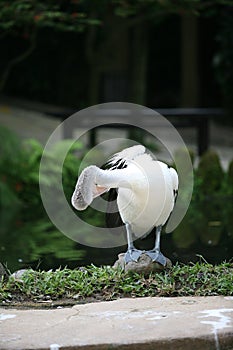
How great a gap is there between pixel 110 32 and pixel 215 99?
9.73ft

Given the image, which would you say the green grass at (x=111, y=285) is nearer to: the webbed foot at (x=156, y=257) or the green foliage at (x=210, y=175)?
the webbed foot at (x=156, y=257)

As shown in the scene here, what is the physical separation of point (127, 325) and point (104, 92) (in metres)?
13.5

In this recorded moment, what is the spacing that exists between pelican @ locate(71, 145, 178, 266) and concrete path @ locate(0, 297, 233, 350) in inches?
21.6

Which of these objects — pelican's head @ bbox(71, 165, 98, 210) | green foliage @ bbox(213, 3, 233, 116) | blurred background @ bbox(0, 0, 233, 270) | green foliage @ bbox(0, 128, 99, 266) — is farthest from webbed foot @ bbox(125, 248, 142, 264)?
green foliage @ bbox(213, 3, 233, 116)

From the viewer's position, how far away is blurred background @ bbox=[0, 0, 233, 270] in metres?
6.98

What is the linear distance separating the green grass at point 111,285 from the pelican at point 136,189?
14 cm

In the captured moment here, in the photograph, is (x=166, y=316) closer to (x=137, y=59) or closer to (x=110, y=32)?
(x=137, y=59)

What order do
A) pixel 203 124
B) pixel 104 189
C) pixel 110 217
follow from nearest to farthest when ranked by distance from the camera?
pixel 104 189 < pixel 110 217 < pixel 203 124

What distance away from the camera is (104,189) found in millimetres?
4398

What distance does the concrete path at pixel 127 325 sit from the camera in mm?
3490

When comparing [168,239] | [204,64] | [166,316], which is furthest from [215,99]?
[166,316]

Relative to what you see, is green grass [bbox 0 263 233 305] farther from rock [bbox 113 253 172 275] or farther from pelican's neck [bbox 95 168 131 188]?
pelican's neck [bbox 95 168 131 188]

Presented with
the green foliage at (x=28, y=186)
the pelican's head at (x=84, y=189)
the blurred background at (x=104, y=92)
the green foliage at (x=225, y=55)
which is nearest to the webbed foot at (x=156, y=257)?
the pelican's head at (x=84, y=189)

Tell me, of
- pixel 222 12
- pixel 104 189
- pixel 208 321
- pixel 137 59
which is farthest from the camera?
pixel 222 12
